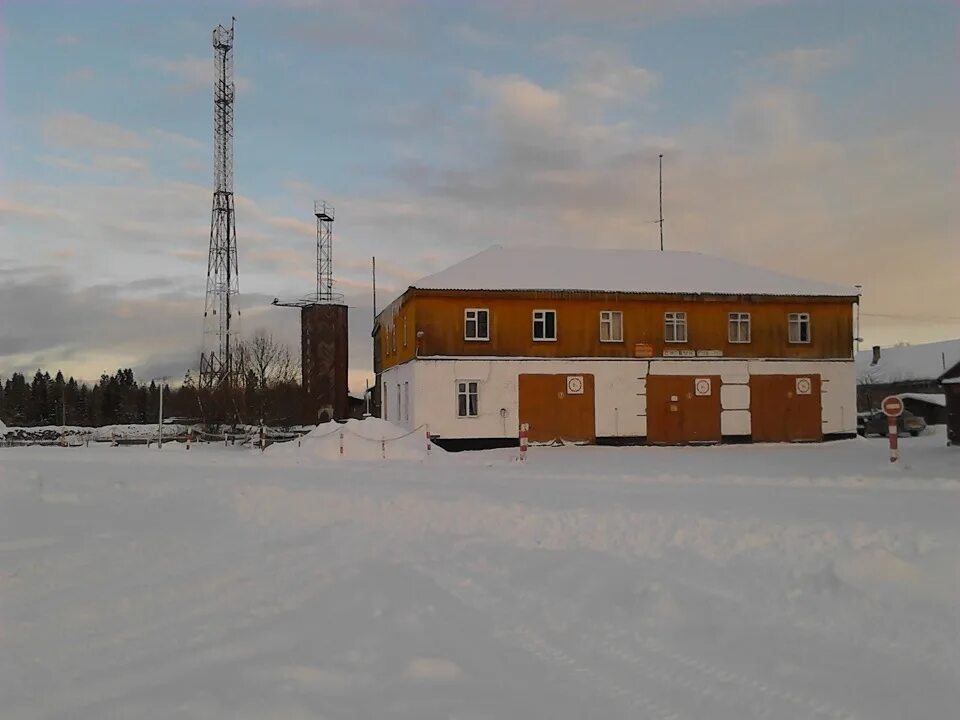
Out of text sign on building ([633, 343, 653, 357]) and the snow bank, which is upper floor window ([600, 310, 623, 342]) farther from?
the snow bank

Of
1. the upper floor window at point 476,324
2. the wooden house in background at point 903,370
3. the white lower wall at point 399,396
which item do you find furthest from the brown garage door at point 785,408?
the wooden house in background at point 903,370

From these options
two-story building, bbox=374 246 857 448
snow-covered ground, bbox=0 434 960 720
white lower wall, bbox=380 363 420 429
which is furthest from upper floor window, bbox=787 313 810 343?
snow-covered ground, bbox=0 434 960 720

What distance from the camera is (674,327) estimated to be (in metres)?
34.4

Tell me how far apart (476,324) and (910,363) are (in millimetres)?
66405

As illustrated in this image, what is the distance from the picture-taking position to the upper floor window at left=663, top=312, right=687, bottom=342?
113 ft

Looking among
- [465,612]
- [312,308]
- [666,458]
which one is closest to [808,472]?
[666,458]

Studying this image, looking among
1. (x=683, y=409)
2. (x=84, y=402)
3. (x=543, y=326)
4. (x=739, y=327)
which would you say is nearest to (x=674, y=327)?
(x=739, y=327)

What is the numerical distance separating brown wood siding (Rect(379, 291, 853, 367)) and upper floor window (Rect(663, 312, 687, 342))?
0.55ft

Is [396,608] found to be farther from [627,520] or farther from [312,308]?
[312,308]

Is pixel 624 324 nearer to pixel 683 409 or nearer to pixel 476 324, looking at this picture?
pixel 683 409

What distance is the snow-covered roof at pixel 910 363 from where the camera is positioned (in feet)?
263

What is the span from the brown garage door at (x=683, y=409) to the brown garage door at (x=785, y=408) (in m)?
1.67

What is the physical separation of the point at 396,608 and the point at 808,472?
16.2m

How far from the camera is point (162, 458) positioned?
2820 centimetres
